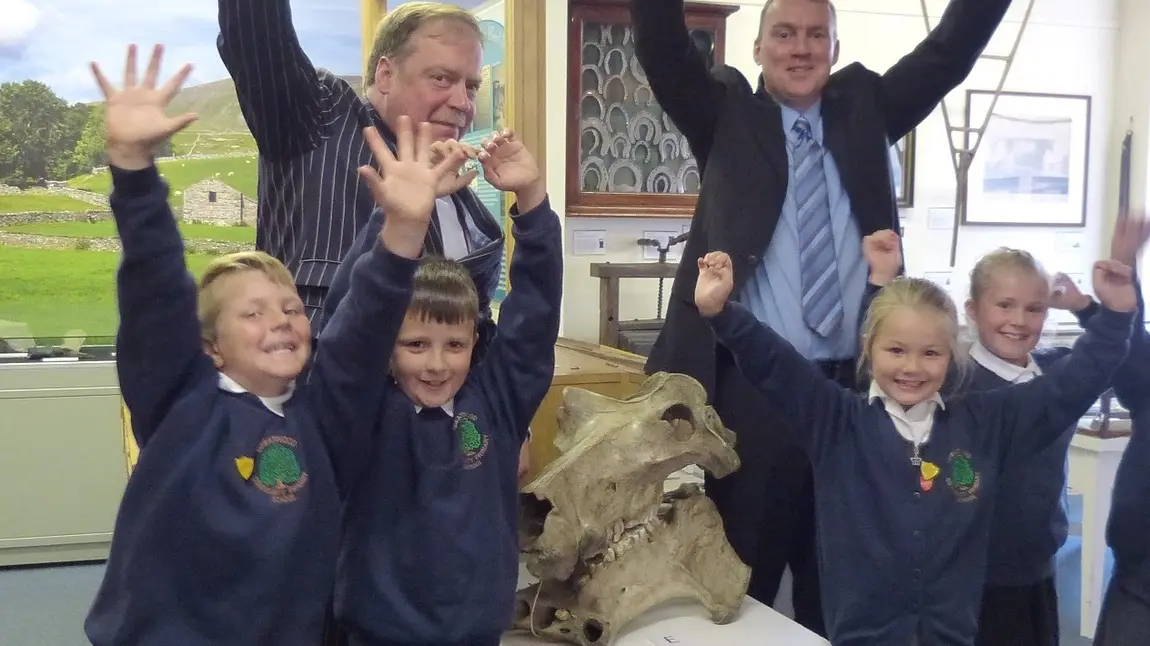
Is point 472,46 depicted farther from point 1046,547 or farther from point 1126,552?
point 1126,552

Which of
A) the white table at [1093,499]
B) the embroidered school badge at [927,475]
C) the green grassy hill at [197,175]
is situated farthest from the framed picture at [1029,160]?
the embroidered school badge at [927,475]

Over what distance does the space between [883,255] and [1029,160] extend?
4.05 meters

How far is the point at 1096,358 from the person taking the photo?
1493 millimetres

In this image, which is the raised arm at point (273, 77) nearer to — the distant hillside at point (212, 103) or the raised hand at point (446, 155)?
the raised hand at point (446, 155)

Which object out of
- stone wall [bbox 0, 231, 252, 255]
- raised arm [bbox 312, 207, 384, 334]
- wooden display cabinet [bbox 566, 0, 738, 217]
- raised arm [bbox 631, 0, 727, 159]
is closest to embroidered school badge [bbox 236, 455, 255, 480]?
raised arm [bbox 312, 207, 384, 334]

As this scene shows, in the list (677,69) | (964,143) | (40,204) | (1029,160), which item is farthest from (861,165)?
(1029,160)

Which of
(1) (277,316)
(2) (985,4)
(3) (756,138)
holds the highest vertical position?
(2) (985,4)

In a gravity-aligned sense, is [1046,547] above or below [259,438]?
below

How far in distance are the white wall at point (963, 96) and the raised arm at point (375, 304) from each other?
2.82 m

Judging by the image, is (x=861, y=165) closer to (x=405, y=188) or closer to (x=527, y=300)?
(x=527, y=300)

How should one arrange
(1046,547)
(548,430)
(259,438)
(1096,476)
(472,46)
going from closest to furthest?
(259,438) → (472,46) → (1046,547) → (548,430) → (1096,476)

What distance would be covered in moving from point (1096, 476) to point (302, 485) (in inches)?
88.7

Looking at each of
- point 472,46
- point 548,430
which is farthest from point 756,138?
point 548,430

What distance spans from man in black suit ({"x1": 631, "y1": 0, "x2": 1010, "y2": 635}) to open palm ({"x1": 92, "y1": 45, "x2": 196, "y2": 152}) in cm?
79
